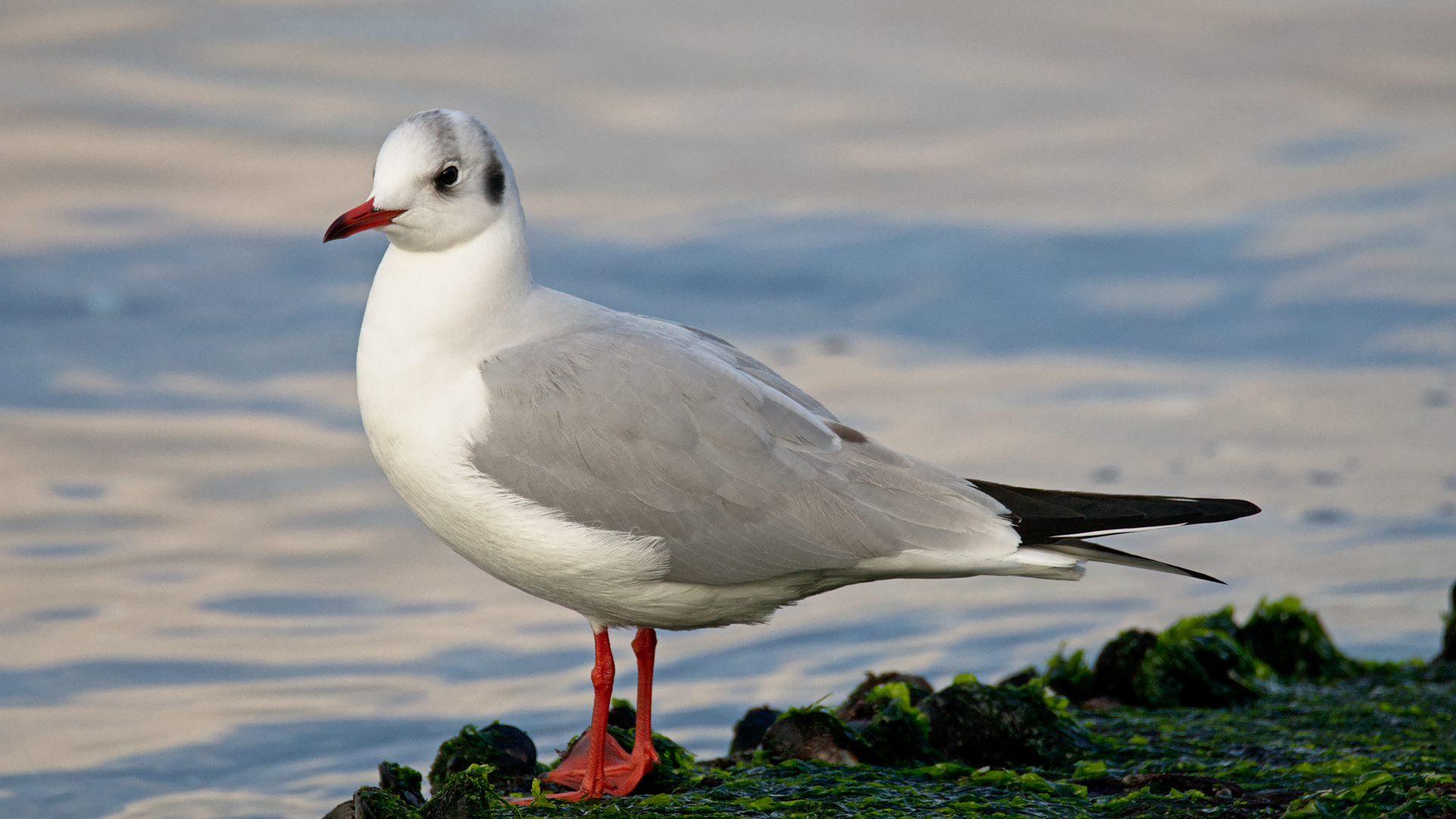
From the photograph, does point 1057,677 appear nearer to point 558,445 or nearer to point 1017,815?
point 1017,815

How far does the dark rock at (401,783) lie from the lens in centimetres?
459

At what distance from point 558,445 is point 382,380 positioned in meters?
0.55

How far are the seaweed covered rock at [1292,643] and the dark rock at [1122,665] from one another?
22.3 inches

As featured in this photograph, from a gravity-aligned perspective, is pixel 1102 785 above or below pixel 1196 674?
below

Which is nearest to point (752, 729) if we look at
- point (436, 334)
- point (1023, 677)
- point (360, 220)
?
point (1023, 677)

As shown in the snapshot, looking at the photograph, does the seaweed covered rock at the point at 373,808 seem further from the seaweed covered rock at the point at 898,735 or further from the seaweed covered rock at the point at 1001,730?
the seaweed covered rock at the point at 1001,730

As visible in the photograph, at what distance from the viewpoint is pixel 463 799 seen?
4277 millimetres

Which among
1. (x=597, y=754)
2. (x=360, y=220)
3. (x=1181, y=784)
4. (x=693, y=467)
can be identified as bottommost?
(x=1181, y=784)

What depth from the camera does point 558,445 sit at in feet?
15.4

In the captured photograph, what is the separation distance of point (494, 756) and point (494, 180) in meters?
1.74

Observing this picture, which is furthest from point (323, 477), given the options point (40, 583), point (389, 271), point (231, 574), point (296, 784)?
point (389, 271)

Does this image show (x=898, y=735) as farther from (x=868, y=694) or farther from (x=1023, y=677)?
(x=1023, y=677)

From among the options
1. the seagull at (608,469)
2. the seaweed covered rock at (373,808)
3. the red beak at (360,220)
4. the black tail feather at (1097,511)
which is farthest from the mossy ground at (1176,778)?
the red beak at (360,220)

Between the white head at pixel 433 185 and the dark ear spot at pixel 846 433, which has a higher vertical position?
the white head at pixel 433 185
